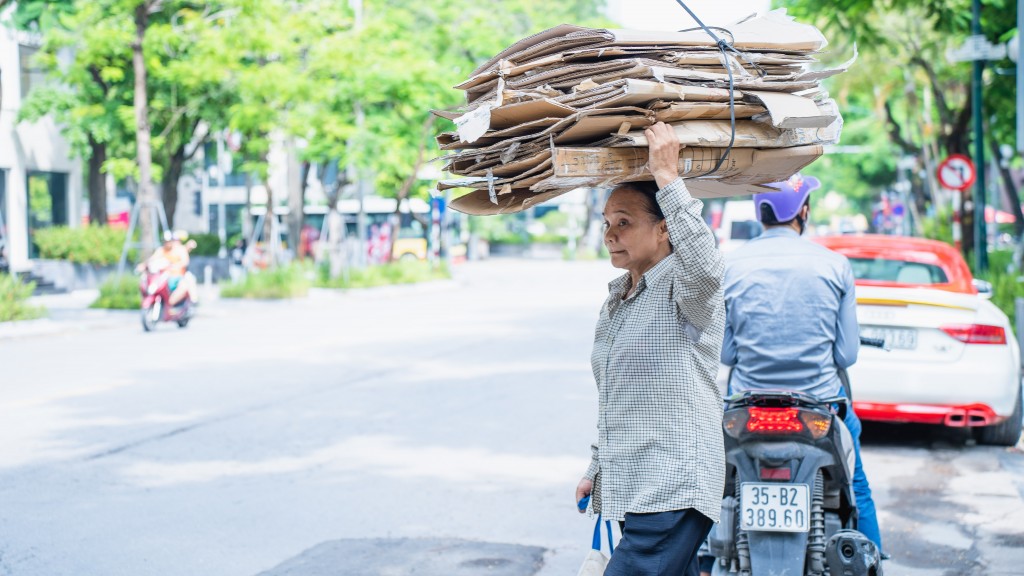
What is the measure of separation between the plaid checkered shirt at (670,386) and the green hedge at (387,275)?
27.4 metres

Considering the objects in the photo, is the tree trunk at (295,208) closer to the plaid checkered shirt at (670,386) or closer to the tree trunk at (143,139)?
the tree trunk at (143,139)

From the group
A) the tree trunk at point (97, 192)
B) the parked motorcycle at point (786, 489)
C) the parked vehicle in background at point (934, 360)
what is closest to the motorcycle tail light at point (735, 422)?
the parked motorcycle at point (786, 489)

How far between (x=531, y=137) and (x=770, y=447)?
5.84 feet

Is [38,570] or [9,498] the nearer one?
[38,570]

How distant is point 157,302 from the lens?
18.9m

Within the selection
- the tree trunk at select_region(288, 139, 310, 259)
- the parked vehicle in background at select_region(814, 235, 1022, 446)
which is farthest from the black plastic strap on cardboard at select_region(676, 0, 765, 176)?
the tree trunk at select_region(288, 139, 310, 259)

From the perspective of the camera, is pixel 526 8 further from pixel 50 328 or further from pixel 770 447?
pixel 770 447

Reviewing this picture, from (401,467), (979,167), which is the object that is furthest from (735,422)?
(979,167)

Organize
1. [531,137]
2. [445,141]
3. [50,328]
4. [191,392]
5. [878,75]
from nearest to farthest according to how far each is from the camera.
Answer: [531,137]
[445,141]
[191,392]
[50,328]
[878,75]

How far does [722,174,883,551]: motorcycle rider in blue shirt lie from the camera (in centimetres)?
466

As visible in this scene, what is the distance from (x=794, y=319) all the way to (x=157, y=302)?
15709mm

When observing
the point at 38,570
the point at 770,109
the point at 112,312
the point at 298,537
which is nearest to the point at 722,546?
the point at 770,109

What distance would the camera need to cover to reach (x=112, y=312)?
22172mm

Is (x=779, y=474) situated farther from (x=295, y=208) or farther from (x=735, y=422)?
(x=295, y=208)
